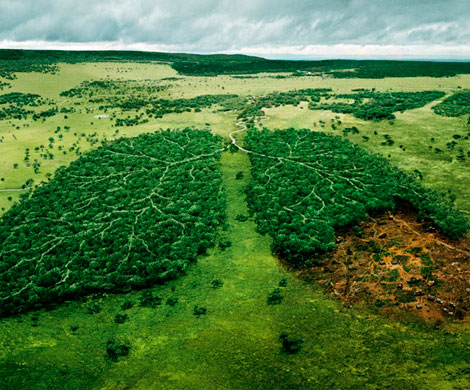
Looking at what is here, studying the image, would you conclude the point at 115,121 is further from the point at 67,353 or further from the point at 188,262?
the point at 67,353

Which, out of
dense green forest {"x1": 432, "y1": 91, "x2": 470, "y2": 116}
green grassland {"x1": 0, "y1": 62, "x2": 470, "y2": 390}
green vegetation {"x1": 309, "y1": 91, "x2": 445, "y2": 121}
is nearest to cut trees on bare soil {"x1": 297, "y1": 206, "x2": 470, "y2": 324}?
green grassland {"x1": 0, "y1": 62, "x2": 470, "y2": 390}

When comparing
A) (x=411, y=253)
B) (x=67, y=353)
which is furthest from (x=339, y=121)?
(x=67, y=353)

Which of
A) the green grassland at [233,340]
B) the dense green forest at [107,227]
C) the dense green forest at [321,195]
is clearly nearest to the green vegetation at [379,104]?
the dense green forest at [321,195]

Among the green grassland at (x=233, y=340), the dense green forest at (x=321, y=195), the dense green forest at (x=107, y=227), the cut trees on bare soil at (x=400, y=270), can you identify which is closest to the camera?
the green grassland at (x=233, y=340)

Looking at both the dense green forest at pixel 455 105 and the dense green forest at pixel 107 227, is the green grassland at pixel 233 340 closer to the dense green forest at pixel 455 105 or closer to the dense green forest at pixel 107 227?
the dense green forest at pixel 107 227

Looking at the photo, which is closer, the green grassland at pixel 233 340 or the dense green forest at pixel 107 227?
the green grassland at pixel 233 340

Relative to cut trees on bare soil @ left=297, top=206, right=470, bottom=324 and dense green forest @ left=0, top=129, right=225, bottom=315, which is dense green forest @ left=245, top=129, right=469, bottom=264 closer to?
cut trees on bare soil @ left=297, top=206, right=470, bottom=324
